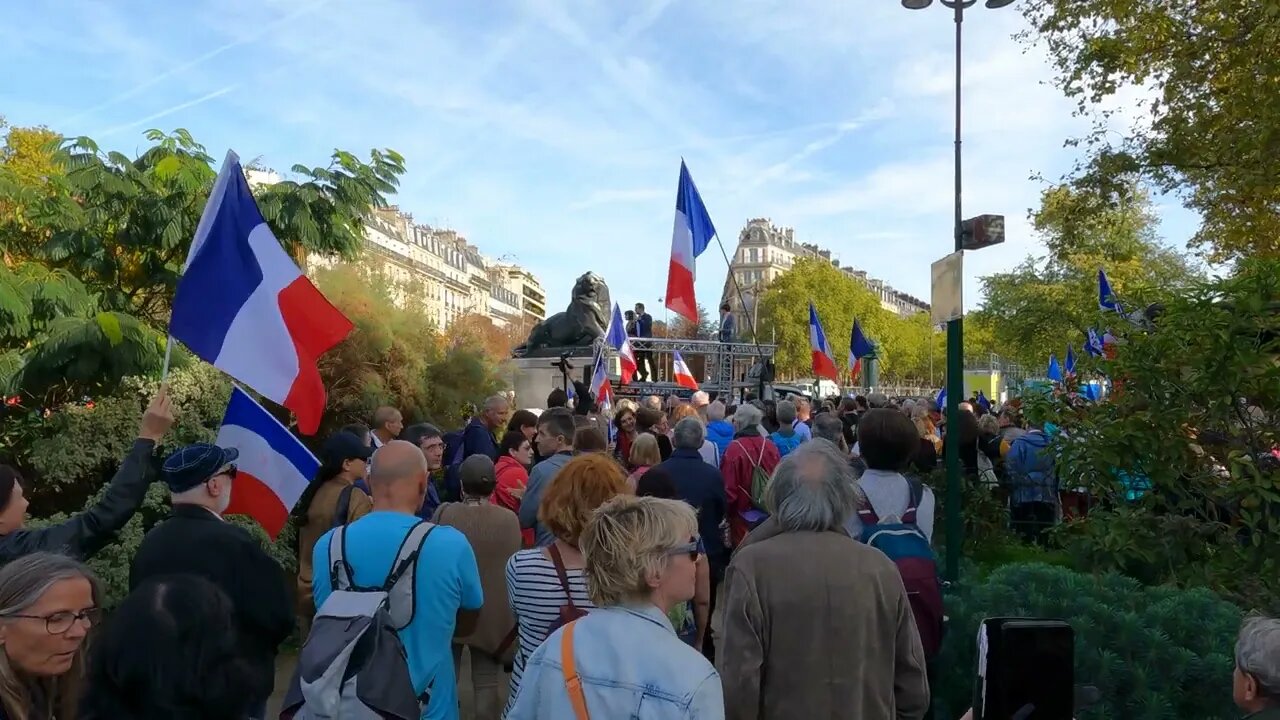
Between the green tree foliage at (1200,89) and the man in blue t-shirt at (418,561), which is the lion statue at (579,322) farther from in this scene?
the man in blue t-shirt at (418,561)

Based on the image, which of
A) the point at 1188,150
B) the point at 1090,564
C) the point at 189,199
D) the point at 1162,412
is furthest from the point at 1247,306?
the point at 1188,150

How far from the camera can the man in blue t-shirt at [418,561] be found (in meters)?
3.38

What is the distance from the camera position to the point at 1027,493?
28.0 feet

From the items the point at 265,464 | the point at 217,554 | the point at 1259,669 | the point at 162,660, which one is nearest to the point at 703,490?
the point at 265,464

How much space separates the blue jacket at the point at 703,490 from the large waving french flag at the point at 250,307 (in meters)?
2.33

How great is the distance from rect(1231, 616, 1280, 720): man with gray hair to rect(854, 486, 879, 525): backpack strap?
156 centimetres

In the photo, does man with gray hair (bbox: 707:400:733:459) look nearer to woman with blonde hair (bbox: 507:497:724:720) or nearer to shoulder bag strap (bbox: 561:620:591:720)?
woman with blonde hair (bbox: 507:497:724:720)

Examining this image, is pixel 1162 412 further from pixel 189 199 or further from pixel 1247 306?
pixel 189 199

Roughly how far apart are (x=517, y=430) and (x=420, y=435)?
3.63 feet

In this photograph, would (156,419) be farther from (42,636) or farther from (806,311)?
(806,311)

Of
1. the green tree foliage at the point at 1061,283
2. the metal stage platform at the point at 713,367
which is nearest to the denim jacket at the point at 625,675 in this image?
the metal stage platform at the point at 713,367

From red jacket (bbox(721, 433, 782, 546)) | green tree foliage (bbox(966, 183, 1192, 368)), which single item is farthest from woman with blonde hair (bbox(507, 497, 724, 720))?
green tree foliage (bbox(966, 183, 1192, 368))

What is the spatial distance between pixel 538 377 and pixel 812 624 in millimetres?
17557

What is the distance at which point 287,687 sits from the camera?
596 centimetres
